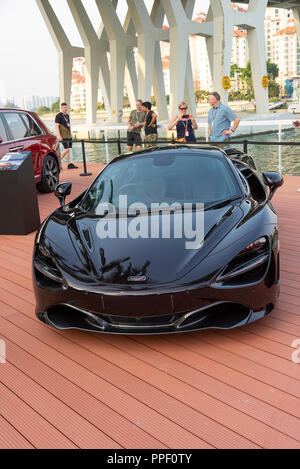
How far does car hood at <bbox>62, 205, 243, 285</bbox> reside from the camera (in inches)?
124

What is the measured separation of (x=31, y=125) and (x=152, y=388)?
317 inches

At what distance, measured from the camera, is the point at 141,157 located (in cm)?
471

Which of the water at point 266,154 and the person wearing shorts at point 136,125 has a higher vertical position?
the person wearing shorts at point 136,125

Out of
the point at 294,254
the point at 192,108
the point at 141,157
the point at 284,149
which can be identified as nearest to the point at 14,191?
the point at 141,157

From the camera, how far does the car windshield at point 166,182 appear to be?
4.18 m

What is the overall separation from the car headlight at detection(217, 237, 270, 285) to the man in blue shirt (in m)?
5.72

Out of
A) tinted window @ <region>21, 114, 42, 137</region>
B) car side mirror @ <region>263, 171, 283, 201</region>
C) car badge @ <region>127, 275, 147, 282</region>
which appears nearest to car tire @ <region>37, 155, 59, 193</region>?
tinted window @ <region>21, 114, 42, 137</region>

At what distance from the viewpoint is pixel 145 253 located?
333 centimetres

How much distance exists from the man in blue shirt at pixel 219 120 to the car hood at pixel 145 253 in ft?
17.6

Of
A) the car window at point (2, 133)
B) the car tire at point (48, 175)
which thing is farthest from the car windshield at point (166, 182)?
the car tire at point (48, 175)

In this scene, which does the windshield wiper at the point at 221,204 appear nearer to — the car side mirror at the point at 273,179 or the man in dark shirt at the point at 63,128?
the car side mirror at the point at 273,179

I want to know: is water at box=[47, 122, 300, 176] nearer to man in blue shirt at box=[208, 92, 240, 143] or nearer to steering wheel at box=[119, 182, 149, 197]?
man in blue shirt at box=[208, 92, 240, 143]

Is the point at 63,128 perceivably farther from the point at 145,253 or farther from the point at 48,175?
the point at 145,253
